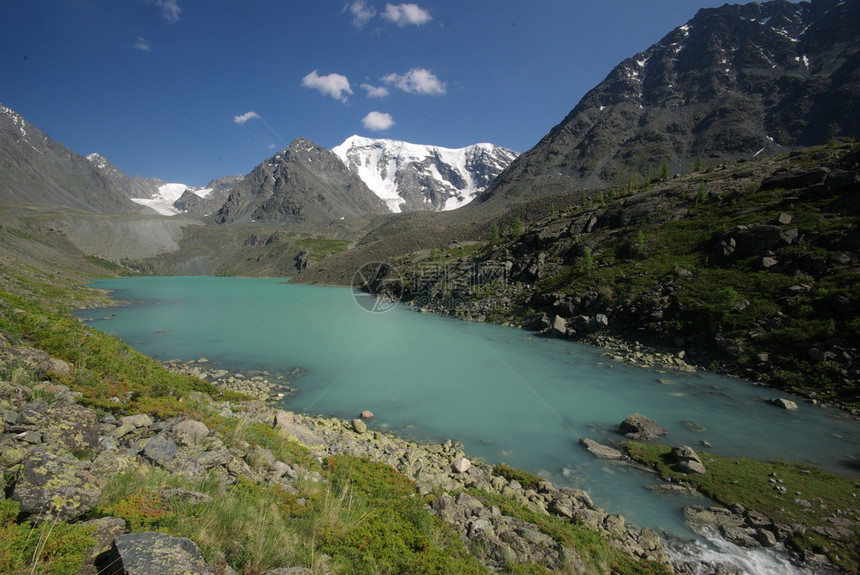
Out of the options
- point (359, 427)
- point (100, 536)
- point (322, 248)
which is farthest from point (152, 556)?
point (322, 248)

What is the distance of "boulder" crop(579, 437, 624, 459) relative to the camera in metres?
13.2

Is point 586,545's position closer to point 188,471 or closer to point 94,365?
point 188,471

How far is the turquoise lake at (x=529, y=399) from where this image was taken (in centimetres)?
1284

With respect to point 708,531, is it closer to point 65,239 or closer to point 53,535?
point 53,535

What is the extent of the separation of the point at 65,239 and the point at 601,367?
23384 centimetres

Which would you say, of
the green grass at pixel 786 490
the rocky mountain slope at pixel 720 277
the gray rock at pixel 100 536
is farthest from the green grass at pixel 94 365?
the rocky mountain slope at pixel 720 277

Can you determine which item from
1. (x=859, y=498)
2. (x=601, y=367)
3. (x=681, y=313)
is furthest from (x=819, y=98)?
(x=859, y=498)

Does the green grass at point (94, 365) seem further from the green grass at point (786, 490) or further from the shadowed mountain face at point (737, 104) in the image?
the shadowed mountain face at point (737, 104)

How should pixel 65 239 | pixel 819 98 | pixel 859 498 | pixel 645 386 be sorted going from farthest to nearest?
pixel 65 239, pixel 819 98, pixel 645 386, pixel 859 498

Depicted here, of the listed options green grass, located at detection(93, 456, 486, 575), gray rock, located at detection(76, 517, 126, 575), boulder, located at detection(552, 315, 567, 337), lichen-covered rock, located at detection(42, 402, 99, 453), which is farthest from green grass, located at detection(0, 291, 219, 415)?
boulder, located at detection(552, 315, 567, 337)

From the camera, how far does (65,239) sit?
16900cm

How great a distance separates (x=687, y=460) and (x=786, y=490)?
2390 millimetres

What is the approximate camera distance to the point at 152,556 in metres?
3.77

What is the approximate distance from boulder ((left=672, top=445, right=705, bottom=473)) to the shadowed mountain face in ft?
476
